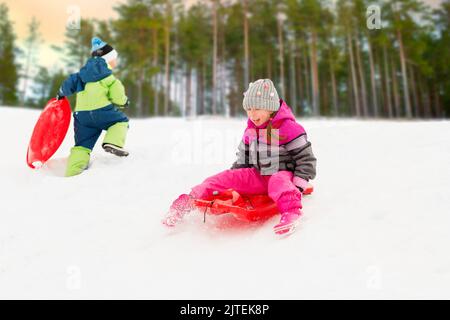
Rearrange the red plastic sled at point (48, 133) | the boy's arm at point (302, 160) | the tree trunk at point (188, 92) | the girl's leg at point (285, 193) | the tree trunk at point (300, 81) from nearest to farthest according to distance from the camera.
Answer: the girl's leg at point (285, 193) < the boy's arm at point (302, 160) < the red plastic sled at point (48, 133) < the tree trunk at point (188, 92) < the tree trunk at point (300, 81)

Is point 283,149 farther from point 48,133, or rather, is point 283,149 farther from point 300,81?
point 300,81

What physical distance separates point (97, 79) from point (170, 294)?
12.1 ft

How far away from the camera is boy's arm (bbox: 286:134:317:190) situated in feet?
9.54

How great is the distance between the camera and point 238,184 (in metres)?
3.09

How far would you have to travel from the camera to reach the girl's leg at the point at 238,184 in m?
3.08

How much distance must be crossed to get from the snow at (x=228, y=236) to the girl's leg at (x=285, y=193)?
15cm

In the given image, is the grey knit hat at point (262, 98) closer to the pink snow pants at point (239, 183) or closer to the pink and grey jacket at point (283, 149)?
the pink and grey jacket at point (283, 149)

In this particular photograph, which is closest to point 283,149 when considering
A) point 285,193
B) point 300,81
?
point 285,193

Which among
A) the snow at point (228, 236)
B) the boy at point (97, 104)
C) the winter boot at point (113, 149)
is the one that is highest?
the boy at point (97, 104)

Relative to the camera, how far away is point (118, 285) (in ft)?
7.63

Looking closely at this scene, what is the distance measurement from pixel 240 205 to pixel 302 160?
58 centimetres

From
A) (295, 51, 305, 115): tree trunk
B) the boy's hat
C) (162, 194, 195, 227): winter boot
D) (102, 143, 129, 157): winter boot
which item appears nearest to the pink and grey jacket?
(162, 194, 195, 227): winter boot

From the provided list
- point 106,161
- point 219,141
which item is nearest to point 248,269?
point 106,161

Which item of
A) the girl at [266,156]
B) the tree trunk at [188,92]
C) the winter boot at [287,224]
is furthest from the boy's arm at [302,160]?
the tree trunk at [188,92]
